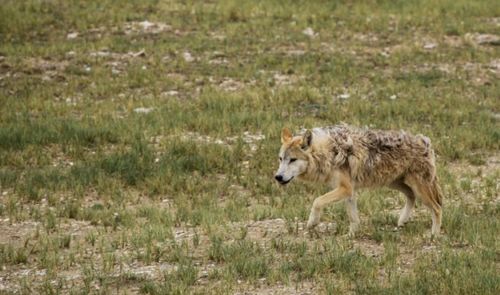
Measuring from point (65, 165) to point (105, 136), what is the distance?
1404 mm

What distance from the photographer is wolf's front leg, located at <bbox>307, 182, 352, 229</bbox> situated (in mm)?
11070

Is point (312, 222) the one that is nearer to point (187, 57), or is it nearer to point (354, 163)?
point (354, 163)

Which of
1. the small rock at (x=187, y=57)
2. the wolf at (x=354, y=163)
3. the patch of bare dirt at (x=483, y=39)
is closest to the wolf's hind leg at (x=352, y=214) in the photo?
the wolf at (x=354, y=163)

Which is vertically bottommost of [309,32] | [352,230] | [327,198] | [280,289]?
[309,32]

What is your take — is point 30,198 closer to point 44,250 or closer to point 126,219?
point 126,219

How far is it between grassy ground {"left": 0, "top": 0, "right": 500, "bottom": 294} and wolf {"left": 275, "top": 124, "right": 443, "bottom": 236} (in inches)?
17.1

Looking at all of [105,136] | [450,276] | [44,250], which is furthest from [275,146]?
[450,276]

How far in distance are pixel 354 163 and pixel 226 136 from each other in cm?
620

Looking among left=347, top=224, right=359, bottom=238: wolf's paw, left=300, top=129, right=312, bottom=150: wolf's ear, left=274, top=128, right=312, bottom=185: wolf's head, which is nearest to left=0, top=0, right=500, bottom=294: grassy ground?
left=347, top=224, right=359, bottom=238: wolf's paw

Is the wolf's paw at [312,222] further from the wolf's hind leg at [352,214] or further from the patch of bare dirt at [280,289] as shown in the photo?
the patch of bare dirt at [280,289]

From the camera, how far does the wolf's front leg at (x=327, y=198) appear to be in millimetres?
11070

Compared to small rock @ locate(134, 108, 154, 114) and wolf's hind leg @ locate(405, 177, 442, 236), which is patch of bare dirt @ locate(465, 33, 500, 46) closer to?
small rock @ locate(134, 108, 154, 114)

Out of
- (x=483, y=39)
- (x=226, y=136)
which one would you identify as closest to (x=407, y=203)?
(x=226, y=136)

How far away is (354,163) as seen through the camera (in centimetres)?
1127
